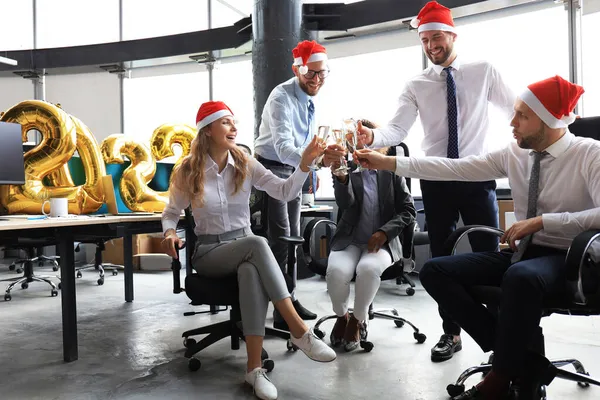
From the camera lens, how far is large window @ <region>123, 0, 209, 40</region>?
7.45 meters

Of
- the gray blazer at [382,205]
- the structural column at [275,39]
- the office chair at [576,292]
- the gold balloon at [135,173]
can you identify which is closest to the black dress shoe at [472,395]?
the office chair at [576,292]

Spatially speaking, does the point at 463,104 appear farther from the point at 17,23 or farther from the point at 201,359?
the point at 17,23

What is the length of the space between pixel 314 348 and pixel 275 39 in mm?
3926

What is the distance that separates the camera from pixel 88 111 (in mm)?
8023

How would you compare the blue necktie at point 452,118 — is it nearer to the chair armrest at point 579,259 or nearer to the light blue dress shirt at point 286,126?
the light blue dress shirt at point 286,126

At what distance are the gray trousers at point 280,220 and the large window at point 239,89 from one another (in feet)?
12.6

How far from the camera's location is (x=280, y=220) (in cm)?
330

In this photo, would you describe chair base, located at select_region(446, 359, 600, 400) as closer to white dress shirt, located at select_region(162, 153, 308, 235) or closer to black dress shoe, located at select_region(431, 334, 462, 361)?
black dress shoe, located at select_region(431, 334, 462, 361)

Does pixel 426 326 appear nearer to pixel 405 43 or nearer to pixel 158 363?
pixel 158 363

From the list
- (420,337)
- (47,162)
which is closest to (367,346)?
(420,337)

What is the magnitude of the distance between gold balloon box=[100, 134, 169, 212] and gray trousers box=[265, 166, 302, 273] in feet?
2.64

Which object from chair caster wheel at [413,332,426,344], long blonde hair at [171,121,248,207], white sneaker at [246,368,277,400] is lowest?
chair caster wheel at [413,332,426,344]

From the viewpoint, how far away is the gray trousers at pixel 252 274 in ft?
7.78

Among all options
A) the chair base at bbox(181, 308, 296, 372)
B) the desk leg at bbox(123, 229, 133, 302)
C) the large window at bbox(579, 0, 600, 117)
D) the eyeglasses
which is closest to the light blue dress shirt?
the eyeglasses
